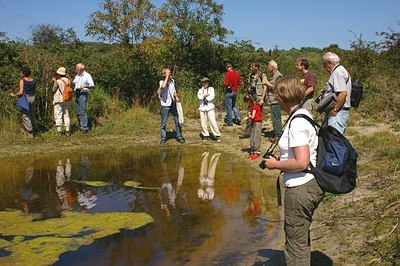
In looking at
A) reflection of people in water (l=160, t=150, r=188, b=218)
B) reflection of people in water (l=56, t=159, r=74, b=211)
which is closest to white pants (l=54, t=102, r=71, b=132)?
reflection of people in water (l=56, t=159, r=74, b=211)

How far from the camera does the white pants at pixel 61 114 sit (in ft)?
39.6

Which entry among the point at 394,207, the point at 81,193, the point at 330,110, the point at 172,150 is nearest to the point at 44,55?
the point at 172,150

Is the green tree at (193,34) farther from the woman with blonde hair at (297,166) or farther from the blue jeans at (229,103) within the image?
the woman with blonde hair at (297,166)

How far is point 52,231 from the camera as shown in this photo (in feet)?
18.8

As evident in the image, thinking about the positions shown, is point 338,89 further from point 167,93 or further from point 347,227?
point 167,93

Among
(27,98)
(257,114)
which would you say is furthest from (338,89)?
(27,98)

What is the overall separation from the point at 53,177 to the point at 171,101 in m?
4.04

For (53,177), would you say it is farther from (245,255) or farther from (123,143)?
(245,255)

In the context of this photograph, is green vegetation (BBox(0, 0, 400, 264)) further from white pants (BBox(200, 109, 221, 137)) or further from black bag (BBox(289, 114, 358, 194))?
black bag (BBox(289, 114, 358, 194))

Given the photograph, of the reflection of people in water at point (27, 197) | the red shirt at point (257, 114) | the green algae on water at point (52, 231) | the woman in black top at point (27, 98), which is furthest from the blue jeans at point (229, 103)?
the green algae on water at point (52, 231)

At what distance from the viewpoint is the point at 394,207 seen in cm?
498

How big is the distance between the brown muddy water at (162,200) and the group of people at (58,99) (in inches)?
77.0

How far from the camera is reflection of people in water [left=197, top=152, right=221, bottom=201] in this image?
740 centimetres

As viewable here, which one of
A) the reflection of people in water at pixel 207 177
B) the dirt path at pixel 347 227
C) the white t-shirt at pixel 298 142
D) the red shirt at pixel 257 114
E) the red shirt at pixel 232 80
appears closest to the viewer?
the white t-shirt at pixel 298 142
